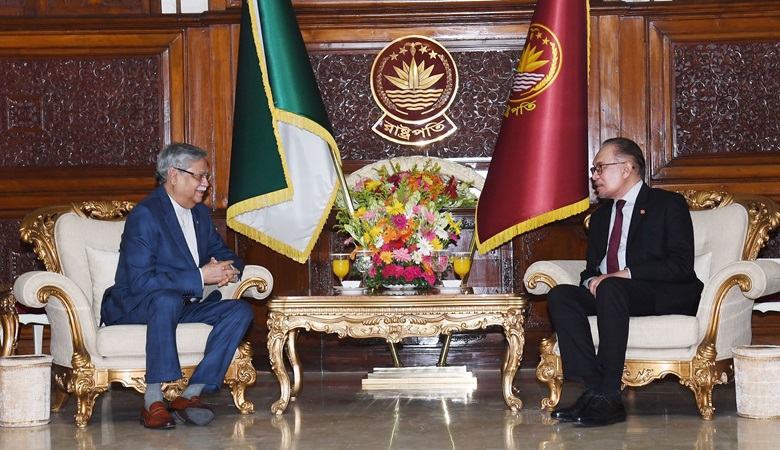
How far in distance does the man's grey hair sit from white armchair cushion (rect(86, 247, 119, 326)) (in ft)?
1.60

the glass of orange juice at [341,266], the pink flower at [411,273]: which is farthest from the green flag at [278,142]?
the pink flower at [411,273]

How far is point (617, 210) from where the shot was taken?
4.52 meters

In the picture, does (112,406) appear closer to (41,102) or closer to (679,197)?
(41,102)

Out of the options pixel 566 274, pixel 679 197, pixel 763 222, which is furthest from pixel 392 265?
pixel 763 222

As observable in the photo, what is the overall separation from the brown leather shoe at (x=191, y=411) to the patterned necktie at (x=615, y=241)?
5.97 feet

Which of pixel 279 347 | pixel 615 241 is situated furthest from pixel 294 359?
pixel 615 241

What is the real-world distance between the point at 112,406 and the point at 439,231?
5.70 feet

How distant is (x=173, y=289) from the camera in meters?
4.31

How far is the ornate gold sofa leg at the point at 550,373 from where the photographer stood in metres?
4.33

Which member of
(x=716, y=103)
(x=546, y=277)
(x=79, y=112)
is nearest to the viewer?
(x=546, y=277)

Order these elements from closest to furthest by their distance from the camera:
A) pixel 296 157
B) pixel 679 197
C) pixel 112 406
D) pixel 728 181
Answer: pixel 679 197, pixel 112 406, pixel 296 157, pixel 728 181

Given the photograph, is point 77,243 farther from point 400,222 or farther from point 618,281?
point 618,281

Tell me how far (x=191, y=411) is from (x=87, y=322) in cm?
60

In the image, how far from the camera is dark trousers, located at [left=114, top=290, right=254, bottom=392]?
415 centimetres
